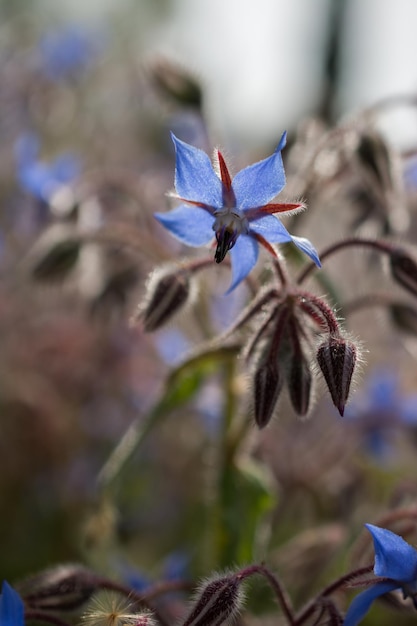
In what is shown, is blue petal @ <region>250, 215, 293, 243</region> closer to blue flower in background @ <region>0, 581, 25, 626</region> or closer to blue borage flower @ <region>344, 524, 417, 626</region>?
blue borage flower @ <region>344, 524, 417, 626</region>

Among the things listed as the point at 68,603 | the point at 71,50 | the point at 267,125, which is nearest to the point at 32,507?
the point at 68,603

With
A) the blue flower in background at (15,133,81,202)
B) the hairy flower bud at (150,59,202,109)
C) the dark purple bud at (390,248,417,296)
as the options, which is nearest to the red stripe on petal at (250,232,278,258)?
the dark purple bud at (390,248,417,296)

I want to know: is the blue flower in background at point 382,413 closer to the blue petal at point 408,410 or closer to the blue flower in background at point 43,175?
the blue petal at point 408,410

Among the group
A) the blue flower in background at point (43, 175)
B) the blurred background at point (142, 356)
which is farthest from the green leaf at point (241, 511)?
the blue flower in background at point (43, 175)

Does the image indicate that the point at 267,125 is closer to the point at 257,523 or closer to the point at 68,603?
the point at 257,523

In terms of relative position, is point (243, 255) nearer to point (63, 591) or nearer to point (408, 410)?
point (63, 591)

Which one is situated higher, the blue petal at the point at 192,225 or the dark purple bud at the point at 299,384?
the blue petal at the point at 192,225
